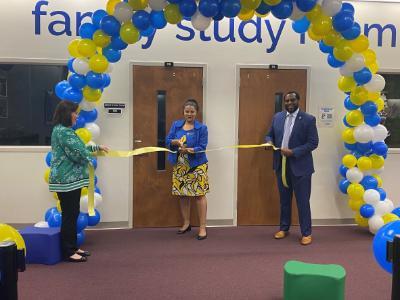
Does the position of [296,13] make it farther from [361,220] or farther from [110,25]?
[361,220]

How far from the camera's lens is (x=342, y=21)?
3740 mm

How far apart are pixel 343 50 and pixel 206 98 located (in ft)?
5.40

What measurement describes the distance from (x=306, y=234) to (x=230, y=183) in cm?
114

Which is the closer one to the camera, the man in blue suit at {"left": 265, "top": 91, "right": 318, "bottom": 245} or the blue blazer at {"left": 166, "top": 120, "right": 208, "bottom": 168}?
the man in blue suit at {"left": 265, "top": 91, "right": 318, "bottom": 245}

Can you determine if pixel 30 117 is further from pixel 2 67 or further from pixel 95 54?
pixel 95 54

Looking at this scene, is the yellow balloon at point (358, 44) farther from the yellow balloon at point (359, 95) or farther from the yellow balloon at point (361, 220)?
the yellow balloon at point (361, 220)

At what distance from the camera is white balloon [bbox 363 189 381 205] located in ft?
14.5

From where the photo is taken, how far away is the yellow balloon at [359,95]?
4262 mm

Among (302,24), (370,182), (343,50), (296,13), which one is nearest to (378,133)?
(370,182)

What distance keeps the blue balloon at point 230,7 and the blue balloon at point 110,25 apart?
3.03 feet

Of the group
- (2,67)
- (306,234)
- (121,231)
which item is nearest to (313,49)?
(306,234)

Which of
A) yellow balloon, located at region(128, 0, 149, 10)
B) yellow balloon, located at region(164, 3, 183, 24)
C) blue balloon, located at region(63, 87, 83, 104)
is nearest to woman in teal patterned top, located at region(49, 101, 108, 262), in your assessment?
blue balloon, located at region(63, 87, 83, 104)

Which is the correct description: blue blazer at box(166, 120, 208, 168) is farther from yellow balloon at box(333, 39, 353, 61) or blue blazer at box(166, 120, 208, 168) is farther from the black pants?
yellow balloon at box(333, 39, 353, 61)

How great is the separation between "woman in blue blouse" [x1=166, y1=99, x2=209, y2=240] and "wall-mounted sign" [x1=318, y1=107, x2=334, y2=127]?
1.54m
